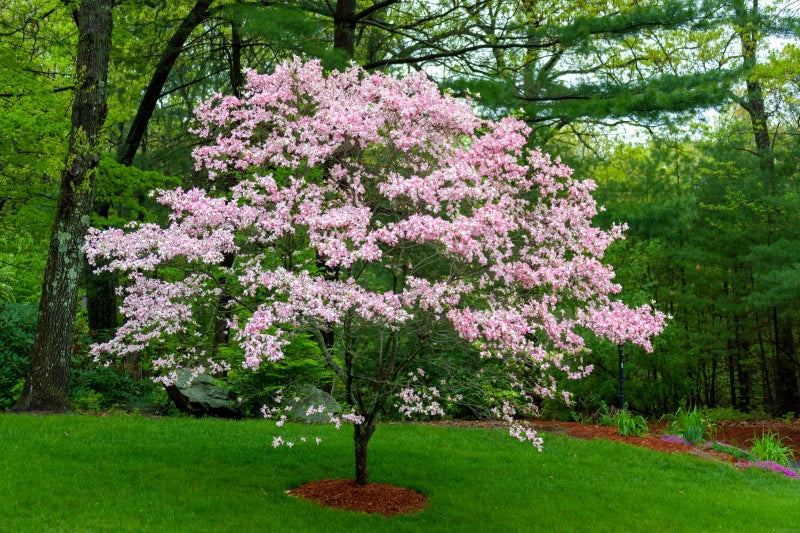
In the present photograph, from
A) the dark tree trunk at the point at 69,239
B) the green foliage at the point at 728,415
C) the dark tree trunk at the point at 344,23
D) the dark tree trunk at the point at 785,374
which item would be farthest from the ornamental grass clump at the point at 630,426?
the dark tree trunk at the point at 69,239

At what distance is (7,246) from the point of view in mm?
14352

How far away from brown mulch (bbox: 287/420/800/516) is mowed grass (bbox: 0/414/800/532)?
26 centimetres

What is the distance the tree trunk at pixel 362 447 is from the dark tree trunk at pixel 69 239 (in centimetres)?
545

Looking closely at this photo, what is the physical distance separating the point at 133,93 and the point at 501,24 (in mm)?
8432

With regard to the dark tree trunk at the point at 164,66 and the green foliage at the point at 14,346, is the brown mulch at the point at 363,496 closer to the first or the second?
the green foliage at the point at 14,346

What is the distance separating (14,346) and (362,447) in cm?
809

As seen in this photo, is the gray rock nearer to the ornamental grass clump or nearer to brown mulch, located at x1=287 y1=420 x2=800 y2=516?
brown mulch, located at x1=287 y1=420 x2=800 y2=516

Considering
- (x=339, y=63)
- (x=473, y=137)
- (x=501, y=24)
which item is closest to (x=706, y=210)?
(x=501, y=24)

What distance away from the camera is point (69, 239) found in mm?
9984

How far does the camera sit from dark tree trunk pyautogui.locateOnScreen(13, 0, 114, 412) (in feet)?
32.6

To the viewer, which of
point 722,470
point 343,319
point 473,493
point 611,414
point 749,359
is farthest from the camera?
point 749,359

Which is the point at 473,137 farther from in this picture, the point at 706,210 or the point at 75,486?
the point at 706,210

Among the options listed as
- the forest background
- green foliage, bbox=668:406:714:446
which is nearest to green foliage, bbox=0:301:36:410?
the forest background

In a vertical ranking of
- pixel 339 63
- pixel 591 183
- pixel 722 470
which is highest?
pixel 339 63
